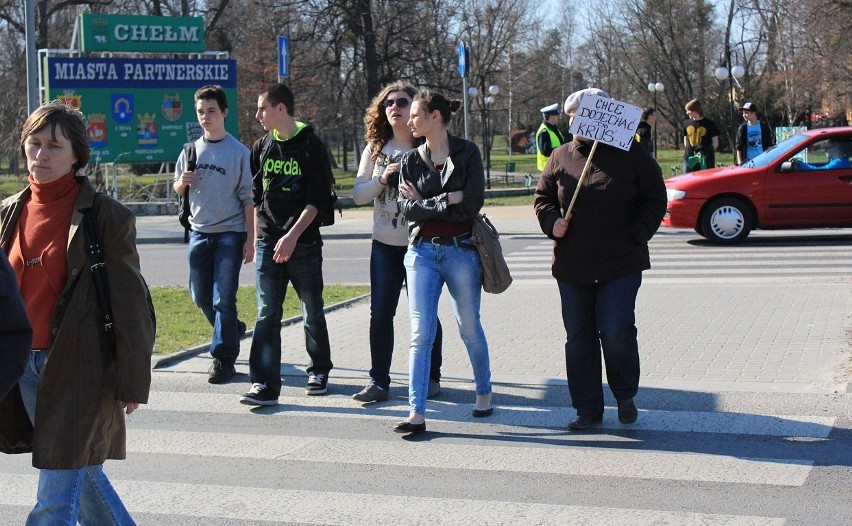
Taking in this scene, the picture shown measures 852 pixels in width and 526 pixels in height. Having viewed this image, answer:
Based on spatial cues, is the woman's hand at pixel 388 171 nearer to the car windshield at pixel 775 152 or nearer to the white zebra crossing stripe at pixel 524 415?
the white zebra crossing stripe at pixel 524 415

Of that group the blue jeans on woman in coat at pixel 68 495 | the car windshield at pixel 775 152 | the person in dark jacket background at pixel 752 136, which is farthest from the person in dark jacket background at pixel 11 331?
the person in dark jacket background at pixel 752 136

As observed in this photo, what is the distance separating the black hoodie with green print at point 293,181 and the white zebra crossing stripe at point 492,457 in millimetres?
1371

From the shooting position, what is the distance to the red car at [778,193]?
15.6 meters

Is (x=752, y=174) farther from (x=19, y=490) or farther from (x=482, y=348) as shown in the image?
(x=19, y=490)

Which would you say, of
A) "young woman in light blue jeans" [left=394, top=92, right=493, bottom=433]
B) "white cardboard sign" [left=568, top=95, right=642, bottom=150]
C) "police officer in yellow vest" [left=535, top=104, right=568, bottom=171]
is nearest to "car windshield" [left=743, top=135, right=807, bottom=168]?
"police officer in yellow vest" [left=535, top=104, right=568, bottom=171]

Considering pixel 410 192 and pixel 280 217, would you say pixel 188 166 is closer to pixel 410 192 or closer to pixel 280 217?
pixel 280 217

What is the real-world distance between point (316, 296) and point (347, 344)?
2129 millimetres

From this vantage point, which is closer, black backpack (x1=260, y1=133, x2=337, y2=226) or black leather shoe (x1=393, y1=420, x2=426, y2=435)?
black leather shoe (x1=393, y1=420, x2=426, y2=435)

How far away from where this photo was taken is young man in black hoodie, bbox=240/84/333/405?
705cm

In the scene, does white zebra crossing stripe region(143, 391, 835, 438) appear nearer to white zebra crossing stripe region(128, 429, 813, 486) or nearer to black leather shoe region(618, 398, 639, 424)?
black leather shoe region(618, 398, 639, 424)

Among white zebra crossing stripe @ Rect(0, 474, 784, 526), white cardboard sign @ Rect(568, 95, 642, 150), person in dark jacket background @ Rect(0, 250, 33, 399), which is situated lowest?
white zebra crossing stripe @ Rect(0, 474, 784, 526)

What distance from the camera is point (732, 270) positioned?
43.2 feet

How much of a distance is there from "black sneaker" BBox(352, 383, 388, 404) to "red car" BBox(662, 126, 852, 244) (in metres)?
9.34

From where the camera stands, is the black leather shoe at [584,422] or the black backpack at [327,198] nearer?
the black leather shoe at [584,422]
